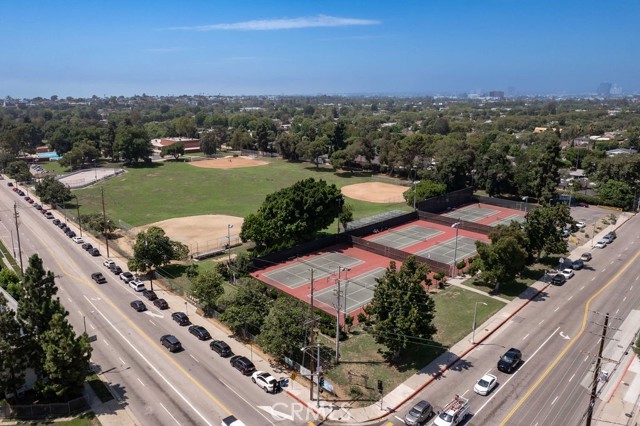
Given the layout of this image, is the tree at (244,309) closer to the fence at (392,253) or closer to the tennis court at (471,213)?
the fence at (392,253)

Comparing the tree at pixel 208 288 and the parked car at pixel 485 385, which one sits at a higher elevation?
the tree at pixel 208 288

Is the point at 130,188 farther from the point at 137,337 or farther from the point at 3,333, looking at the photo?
the point at 3,333

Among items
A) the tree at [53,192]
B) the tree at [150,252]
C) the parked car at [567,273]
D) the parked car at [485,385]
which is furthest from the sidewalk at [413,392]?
the tree at [53,192]

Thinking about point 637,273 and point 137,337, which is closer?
point 137,337

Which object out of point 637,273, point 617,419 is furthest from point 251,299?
point 637,273

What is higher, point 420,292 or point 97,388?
point 420,292

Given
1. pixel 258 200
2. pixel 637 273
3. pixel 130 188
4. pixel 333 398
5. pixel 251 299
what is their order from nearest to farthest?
pixel 333 398
pixel 251 299
pixel 637 273
pixel 258 200
pixel 130 188
